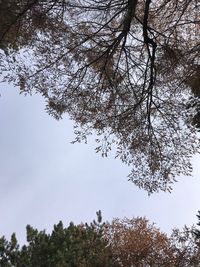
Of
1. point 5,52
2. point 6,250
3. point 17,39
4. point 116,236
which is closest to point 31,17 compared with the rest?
point 17,39

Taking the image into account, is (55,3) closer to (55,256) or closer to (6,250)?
(55,256)

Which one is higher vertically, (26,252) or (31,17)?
(26,252)

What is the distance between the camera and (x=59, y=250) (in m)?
21.7

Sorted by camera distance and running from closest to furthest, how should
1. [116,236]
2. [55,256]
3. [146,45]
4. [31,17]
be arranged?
1. [31,17]
2. [146,45]
3. [55,256]
4. [116,236]

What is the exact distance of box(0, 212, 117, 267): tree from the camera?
21703 millimetres

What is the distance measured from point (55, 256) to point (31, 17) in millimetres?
14839

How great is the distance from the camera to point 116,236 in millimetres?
27312

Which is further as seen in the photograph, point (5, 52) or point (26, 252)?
point (26, 252)

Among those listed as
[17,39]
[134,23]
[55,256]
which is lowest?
[17,39]

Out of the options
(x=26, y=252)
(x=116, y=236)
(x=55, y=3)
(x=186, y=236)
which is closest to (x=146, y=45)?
(x=55, y=3)

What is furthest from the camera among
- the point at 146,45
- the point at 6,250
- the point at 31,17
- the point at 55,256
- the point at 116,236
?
the point at 116,236

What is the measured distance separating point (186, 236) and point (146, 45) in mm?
14050

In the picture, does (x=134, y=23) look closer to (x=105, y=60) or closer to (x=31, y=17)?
(x=105, y=60)

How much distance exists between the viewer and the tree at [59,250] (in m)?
21.7
